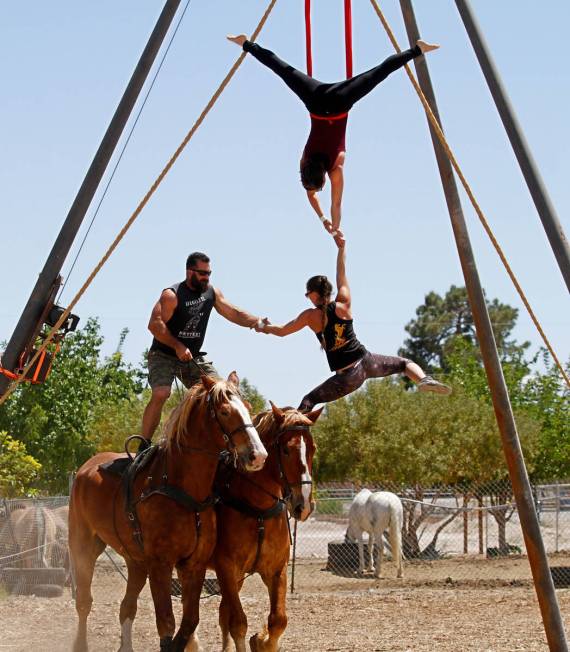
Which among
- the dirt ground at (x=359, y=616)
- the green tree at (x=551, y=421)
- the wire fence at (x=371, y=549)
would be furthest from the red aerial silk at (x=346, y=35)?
the green tree at (x=551, y=421)

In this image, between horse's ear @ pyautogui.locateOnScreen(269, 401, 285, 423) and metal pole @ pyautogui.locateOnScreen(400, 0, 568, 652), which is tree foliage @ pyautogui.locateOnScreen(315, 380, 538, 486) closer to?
metal pole @ pyautogui.locateOnScreen(400, 0, 568, 652)

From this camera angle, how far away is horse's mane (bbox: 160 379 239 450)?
24.7 feet

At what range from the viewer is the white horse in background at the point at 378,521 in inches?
709

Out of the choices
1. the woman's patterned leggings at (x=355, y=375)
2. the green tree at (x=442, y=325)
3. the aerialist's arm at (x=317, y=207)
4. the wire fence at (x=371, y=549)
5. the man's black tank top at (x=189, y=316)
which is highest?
the green tree at (x=442, y=325)

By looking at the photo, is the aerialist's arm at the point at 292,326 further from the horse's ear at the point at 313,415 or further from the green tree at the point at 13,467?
the green tree at the point at 13,467

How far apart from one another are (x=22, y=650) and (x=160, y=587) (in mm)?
3615

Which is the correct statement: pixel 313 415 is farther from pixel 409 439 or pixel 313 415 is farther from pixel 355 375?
pixel 409 439

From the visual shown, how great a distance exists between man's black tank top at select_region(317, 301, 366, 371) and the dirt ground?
3.09 meters

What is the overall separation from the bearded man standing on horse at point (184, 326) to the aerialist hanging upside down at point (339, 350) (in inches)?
17.5

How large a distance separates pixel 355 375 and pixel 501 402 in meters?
1.16

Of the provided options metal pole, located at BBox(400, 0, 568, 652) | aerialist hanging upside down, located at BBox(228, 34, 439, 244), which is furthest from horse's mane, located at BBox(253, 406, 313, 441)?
metal pole, located at BBox(400, 0, 568, 652)

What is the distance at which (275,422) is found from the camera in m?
8.07

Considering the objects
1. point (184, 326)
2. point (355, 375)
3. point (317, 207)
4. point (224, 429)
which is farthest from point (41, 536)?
point (317, 207)

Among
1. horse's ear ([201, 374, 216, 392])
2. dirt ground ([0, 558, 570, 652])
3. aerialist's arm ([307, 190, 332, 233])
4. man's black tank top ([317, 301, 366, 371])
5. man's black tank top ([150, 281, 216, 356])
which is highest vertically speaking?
aerialist's arm ([307, 190, 332, 233])
